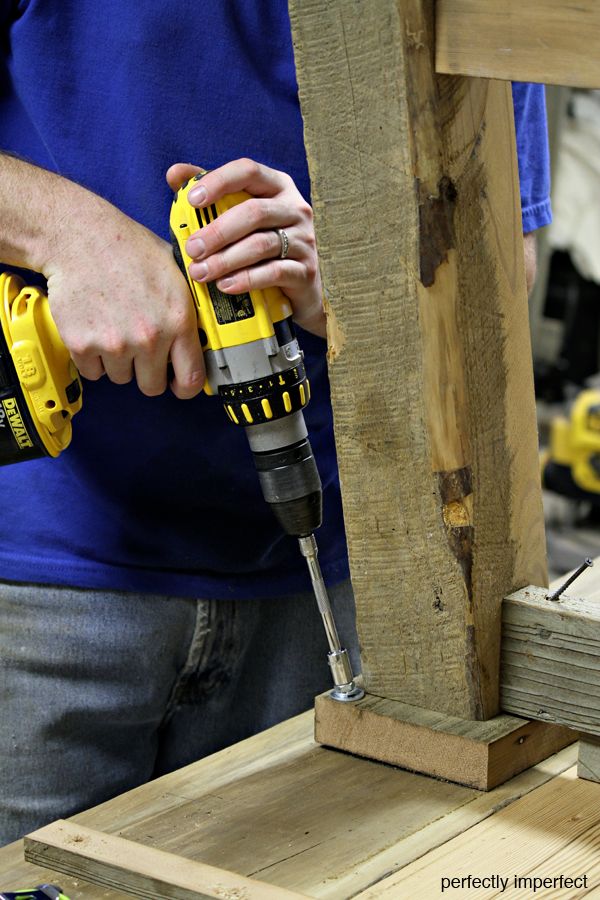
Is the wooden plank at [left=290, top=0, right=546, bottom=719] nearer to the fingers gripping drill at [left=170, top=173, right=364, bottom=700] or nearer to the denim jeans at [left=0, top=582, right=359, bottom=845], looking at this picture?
the fingers gripping drill at [left=170, top=173, right=364, bottom=700]

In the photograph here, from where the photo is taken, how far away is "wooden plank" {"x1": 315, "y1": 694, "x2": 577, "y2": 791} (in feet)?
3.41

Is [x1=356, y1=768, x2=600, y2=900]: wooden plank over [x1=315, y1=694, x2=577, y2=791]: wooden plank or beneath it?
beneath

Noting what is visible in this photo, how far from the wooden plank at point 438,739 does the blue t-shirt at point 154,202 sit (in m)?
0.31

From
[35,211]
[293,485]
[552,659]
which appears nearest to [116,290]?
[35,211]

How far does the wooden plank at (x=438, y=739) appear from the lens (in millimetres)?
1039

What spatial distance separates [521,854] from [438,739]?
6.7 inches

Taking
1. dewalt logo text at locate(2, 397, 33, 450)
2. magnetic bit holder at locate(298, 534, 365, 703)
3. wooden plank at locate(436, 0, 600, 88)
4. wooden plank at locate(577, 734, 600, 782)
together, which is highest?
wooden plank at locate(436, 0, 600, 88)

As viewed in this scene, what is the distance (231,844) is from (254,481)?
1.68 feet

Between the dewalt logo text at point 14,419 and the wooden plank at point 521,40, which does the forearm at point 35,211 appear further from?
the wooden plank at point 521,40

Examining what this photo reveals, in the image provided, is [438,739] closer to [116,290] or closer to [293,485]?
[293,485]

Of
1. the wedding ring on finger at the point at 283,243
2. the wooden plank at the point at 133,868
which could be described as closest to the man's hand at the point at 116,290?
the wedding ring on finger at the point at 283,243

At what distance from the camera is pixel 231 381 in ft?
3.67

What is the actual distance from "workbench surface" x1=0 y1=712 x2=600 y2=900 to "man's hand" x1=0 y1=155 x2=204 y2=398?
410 millimetres

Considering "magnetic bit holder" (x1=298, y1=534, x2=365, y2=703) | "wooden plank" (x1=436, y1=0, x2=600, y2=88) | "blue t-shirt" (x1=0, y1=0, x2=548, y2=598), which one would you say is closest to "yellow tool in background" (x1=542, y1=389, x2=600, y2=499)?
"blue t-shirt" (x1=0, y1=0, x2=548, y2=598)
